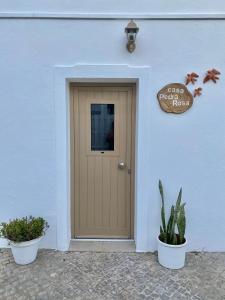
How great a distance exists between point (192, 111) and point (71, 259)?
260cm

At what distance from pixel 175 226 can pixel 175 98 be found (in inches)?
67.7

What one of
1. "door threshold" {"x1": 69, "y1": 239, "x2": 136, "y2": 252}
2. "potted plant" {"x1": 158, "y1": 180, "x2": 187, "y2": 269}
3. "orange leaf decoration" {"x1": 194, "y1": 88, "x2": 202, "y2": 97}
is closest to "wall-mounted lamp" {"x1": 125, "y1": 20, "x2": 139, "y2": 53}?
"orange leaf decoration" {"x1": 194, "y1": 88, "x2": 202, "y2": 97}

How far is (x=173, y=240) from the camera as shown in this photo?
12.2 ft

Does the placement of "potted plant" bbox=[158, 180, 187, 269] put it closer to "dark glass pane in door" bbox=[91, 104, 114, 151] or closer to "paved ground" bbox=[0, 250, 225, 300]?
"paved ground" bbox=[0, 250, 225, 300]

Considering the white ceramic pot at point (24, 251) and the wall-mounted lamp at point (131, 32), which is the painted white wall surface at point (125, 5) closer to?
the wall-mounted lamp at point (131, 32)

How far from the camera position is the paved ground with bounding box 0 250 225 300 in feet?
10.5

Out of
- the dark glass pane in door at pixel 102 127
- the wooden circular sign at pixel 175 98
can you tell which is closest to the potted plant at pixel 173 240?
the wooden circular sign at pixel 175 98

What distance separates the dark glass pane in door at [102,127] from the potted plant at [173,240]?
1280 millimetres

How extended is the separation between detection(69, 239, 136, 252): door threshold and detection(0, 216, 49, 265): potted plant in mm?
606

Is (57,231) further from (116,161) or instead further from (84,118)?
(84,118)

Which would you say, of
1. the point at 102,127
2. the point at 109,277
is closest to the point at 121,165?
the point at 102,127

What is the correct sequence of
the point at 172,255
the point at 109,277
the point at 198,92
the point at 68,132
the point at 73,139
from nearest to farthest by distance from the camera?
the point at 109,277 < the point at 172,255 < the point at 198,92 < the point at 68,132 < the point at 73,139

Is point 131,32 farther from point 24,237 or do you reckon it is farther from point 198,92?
point 24,237

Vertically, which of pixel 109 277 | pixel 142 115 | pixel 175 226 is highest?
pixel 142 115
